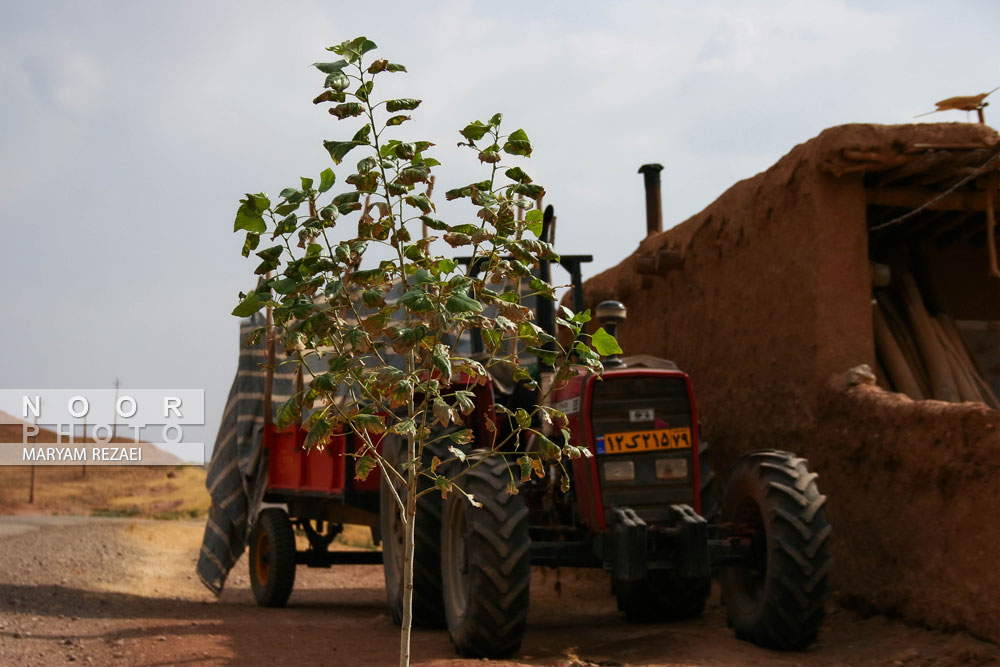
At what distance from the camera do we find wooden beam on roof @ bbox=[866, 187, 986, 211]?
900 centimetres

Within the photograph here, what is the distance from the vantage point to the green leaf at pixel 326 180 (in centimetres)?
385

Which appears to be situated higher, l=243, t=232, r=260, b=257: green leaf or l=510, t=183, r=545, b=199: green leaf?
l=510, t=183, r=545, b=199: green leaf

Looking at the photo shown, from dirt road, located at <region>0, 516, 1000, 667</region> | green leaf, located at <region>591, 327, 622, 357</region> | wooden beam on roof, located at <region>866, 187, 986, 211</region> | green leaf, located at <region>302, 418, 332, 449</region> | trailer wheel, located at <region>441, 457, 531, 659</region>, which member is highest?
wooden beam on roof, located at <region>866, 187, 986, 211</region>

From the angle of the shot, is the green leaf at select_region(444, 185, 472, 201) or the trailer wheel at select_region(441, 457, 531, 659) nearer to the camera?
the green leaf at select_region(444, 185, 472, 201)

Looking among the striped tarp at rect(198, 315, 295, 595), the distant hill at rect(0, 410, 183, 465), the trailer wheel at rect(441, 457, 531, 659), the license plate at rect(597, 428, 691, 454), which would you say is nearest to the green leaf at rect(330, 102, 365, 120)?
the trailer wheel at rect(441, 457, 531, 659)

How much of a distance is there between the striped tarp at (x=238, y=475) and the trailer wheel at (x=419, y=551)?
262cm

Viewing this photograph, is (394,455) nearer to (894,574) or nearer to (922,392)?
(894,574)

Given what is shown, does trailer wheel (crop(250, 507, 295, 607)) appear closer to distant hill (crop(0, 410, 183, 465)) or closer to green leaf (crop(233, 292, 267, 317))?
green leaf (crop(233, 292, 267, 317))

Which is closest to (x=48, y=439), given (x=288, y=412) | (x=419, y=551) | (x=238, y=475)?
(x=238, y=475)

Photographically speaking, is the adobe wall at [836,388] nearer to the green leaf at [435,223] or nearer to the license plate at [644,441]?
the license plate at [644,441]

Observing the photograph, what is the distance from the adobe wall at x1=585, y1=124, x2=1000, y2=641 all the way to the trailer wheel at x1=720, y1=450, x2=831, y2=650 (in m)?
1.01

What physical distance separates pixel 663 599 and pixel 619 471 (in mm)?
1780

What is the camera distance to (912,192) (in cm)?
908

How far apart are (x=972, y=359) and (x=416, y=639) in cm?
586
